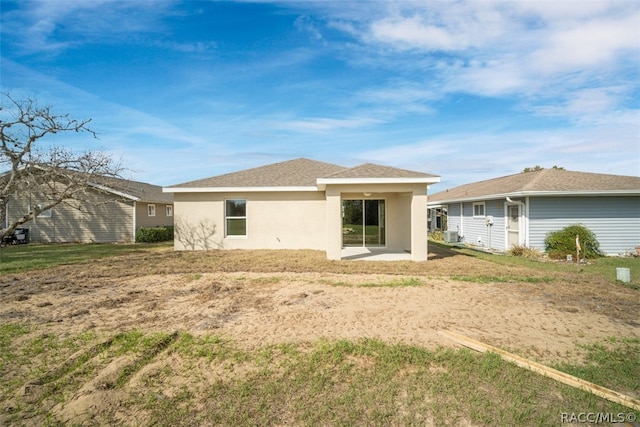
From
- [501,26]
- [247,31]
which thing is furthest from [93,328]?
[501,26]

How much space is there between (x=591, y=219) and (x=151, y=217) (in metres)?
24.3

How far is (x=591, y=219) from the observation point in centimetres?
1465

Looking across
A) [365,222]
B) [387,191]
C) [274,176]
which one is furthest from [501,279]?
[274,176]

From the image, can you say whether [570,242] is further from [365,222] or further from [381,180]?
[381,180]

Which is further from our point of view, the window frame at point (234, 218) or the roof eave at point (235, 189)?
the window frame at point (234, 218)

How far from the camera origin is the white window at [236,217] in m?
15.6

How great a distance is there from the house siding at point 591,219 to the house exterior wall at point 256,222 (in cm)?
935

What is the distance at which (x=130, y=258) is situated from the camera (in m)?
13.1

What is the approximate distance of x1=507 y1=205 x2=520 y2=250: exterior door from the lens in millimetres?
15320

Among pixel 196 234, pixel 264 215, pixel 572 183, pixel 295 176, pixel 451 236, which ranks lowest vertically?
pixel 451 236

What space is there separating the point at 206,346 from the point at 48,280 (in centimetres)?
733

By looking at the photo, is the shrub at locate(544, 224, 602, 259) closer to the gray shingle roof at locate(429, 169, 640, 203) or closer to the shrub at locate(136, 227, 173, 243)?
the gray shingle roof at locate(429, 169, 640, 203)

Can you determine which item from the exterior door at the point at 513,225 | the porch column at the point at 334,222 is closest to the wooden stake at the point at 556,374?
the porch column at the point at 334,222

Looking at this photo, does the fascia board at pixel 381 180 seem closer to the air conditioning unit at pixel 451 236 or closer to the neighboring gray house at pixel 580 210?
the neighboring gray house at pixel 580 210
